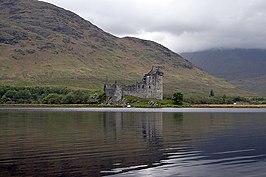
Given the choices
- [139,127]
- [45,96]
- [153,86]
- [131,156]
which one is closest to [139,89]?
[153,86]

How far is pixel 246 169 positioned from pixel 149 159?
5.98 meters

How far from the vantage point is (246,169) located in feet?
77.2

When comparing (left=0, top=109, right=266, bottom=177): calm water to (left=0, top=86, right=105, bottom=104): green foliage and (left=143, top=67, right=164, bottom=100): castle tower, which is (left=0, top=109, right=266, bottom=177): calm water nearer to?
(left=0, top=86, right=105, bottom=104): green foliage

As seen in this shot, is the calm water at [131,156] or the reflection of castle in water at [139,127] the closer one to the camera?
the calm water at [131,156]

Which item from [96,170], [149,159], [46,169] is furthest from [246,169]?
[46,169]

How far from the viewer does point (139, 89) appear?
170m

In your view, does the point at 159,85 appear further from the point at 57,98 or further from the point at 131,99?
the point at 57,98

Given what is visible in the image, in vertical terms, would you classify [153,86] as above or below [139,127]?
above

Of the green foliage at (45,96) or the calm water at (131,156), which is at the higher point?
the green foliage at (45,96)

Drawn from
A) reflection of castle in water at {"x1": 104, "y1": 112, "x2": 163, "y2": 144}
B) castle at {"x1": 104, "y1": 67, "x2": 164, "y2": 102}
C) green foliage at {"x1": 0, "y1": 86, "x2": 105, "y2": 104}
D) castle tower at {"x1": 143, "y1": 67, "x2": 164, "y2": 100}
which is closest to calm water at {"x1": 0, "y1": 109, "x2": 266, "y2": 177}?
reflection of castle in water at {"x1": 104, "y1": 112, "x2": 163, "y2": 144}

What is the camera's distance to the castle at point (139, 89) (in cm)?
16425

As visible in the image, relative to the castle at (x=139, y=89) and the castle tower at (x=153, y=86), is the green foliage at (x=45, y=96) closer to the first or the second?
the castle at (x=139, y=89)

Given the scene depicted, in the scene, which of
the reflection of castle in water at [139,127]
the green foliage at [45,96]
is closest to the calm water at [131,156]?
the reflection of castle in water at [139,127]

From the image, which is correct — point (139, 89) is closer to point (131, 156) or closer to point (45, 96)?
point (45, 96)
